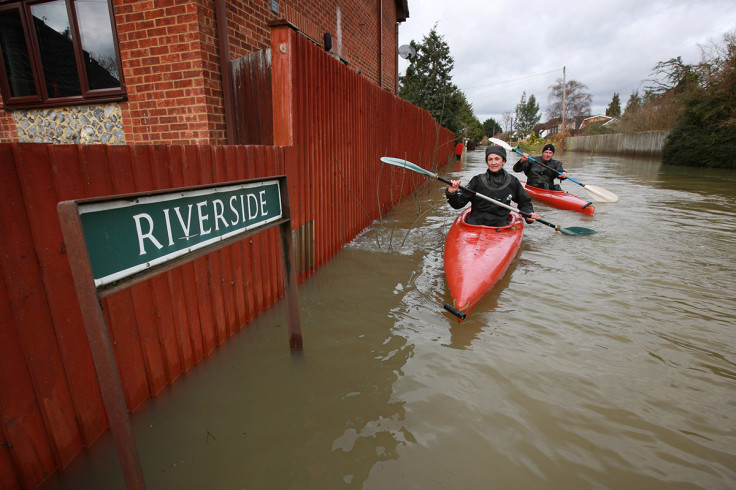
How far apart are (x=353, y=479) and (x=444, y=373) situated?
3.71 ft

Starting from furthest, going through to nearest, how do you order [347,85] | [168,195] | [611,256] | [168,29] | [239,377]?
[611,256]
[347,85]
[168,29]
[239,377]
[168,195]

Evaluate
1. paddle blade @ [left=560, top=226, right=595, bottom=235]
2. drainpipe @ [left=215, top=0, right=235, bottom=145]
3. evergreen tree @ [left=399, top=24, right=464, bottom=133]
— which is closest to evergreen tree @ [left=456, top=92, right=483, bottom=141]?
evergreen tree @ [left=399, top=24, right=464, bottom=133]

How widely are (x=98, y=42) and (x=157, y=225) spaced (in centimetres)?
451

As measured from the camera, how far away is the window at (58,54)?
4355mm

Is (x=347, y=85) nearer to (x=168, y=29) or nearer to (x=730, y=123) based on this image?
(x=168, y=29)

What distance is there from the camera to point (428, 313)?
3.69m

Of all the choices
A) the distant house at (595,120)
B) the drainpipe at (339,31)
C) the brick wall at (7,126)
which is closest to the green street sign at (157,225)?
the brick wall at (7,126)

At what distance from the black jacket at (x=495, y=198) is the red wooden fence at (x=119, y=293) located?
2452mm

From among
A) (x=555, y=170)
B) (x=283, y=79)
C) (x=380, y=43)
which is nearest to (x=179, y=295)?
(x=283, y=79)

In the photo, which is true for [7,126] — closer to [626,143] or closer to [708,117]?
[708,117]

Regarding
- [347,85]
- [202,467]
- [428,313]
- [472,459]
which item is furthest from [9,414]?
[347,85]

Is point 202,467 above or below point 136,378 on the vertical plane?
below

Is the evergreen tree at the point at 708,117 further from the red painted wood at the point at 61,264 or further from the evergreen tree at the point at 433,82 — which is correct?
the red painted wood at the point at 61,264

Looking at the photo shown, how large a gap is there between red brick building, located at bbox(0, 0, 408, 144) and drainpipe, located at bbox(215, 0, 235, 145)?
0.04ft
